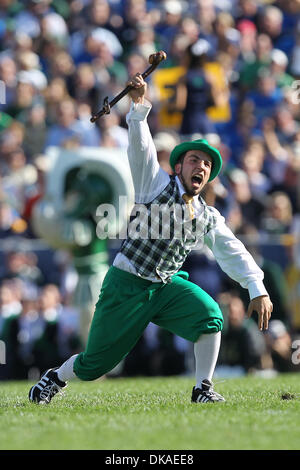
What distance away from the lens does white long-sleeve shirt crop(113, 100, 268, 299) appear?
5.27 meters

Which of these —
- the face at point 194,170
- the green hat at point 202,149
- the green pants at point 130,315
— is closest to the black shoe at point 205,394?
the green pants at point 130,315

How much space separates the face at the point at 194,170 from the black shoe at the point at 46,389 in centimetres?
134

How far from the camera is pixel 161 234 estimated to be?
549 centimetres

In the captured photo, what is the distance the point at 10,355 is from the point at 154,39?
17.0ft

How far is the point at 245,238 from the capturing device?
9.45 metres

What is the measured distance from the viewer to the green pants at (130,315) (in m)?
5.50

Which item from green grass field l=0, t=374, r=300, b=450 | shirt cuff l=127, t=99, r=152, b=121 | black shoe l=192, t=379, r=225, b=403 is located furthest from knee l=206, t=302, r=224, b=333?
shirt cuff l=127, t=99, r=152, b=121

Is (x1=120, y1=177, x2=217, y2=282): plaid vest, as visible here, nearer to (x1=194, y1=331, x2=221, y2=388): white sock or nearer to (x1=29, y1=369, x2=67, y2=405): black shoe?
(x1=194, y1=331, x2=221, y2=388): white sock

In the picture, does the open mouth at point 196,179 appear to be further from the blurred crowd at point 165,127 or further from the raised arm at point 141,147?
the blurred crowd at point 165,127

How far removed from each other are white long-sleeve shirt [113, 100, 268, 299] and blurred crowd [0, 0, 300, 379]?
3.34 metres

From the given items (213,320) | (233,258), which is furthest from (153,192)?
(213,320)

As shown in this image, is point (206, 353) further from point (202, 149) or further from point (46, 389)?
point (202, 149)
